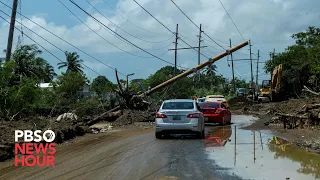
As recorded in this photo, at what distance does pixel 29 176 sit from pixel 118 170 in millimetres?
1972

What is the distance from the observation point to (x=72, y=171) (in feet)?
30.8

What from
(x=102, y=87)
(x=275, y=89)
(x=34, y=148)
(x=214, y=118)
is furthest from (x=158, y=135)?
(x=102, y=87)

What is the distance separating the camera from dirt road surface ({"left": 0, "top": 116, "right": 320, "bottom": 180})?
901 cm

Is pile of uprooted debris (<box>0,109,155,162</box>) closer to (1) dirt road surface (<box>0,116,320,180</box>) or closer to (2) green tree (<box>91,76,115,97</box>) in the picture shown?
(1) dirt road surface (<box>0,116,320,180</box>)

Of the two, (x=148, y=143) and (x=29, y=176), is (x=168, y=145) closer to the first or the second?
(x=148, y=143)

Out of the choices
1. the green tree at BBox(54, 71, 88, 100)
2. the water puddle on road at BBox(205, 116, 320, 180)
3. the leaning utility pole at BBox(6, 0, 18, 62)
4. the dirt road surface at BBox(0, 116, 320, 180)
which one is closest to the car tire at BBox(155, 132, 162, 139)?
the dirt road surface at BBox(0, 116, 320, 180)

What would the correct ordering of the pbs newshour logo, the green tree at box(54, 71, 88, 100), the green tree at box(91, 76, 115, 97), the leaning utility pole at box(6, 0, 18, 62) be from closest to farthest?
the pbs newshour logo < the leaning utility pole at box(6, 0, 18, 62) < the green tree at box(91, 76, 115, 97) < the green tree at box(54, 71, 88, 100)

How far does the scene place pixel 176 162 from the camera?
10.6 m

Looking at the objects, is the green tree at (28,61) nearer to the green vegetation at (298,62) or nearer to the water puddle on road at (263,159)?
the green vegetation at (298,62)

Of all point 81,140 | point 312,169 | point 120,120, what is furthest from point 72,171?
point 120,120

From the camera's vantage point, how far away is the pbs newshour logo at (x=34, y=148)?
1108 centimetres

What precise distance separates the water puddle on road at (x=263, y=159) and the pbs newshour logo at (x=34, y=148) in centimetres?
479

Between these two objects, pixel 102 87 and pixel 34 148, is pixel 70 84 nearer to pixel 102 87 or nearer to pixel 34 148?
pixel 102 87

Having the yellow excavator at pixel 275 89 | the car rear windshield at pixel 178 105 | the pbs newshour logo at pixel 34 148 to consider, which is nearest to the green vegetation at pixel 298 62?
the yellow excavator at pixel 275 89
